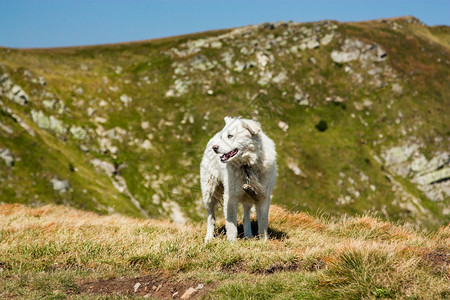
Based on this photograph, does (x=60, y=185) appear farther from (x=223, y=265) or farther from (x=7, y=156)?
(x=223, y=265)

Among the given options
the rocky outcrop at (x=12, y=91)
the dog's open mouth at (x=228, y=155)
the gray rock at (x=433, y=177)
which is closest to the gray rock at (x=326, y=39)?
the gray rock at (x=433, y=177)

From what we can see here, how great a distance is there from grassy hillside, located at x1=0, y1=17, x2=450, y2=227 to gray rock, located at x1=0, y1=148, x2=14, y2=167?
0.62ft

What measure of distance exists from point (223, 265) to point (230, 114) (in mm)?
69747

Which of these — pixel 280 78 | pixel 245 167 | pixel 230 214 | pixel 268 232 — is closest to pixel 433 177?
pixel 280 78

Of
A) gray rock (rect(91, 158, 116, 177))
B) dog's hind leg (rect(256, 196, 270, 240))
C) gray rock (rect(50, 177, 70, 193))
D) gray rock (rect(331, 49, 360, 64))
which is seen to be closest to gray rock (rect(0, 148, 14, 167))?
gray rock (rect(50, 177, 70, 193))

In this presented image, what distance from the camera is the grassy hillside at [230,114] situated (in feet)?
223

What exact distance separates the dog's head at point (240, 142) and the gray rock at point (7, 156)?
59.1 meters

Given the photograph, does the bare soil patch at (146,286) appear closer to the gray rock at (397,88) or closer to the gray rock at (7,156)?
the gray rock at (7,156)

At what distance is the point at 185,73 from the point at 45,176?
40440mm

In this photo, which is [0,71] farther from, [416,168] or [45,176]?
[416,168]

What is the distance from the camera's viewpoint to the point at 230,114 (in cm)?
7831

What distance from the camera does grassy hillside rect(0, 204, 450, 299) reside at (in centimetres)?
716

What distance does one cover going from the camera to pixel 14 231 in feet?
39.1

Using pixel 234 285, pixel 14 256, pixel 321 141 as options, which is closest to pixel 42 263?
pixel 14 256
